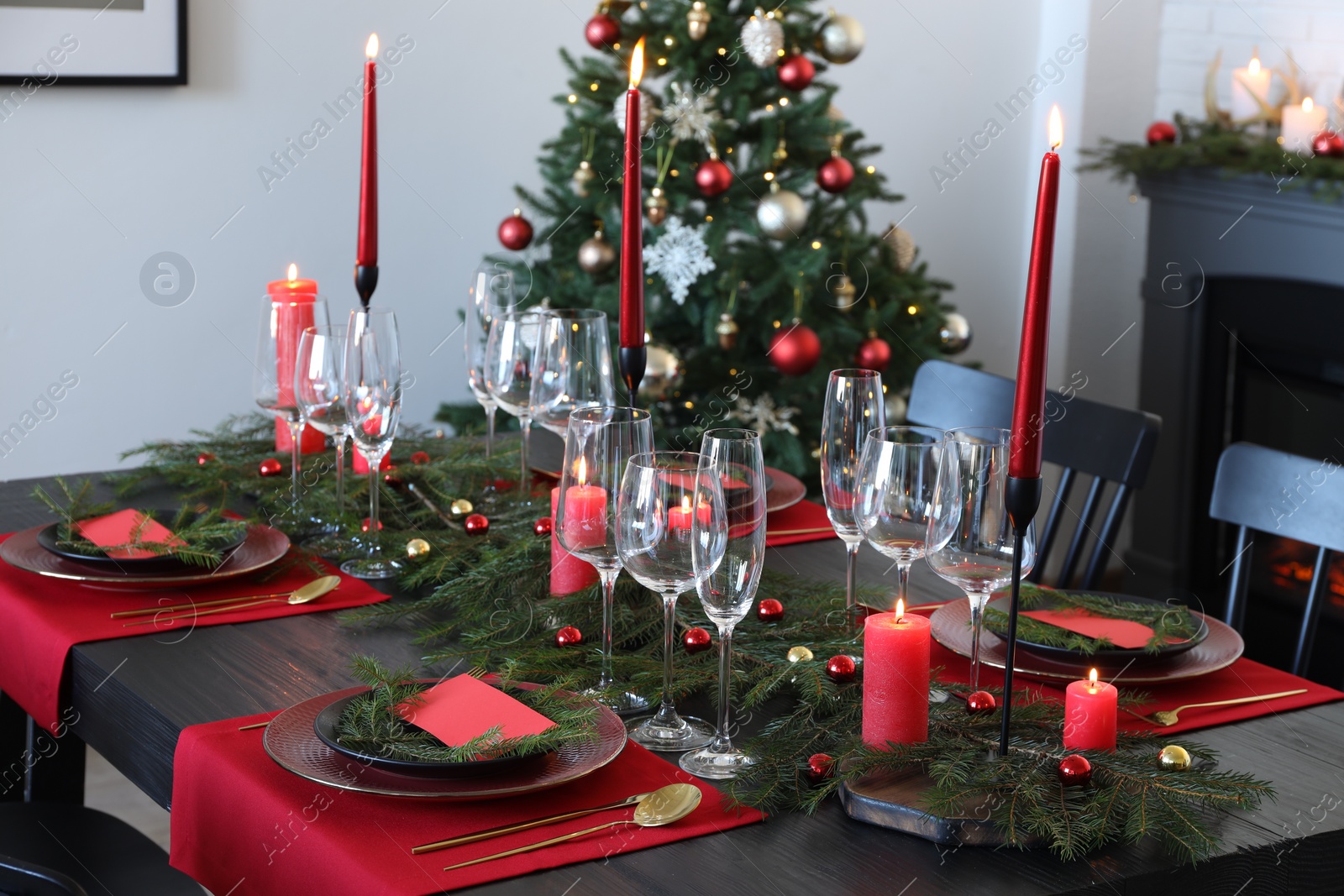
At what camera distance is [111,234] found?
2754 millimetres

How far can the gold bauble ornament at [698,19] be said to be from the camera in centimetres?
259

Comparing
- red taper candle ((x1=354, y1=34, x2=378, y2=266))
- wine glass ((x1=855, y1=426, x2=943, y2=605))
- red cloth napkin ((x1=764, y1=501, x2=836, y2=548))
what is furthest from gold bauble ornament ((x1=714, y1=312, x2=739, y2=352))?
wine glass ((x1=855, y1=426, x2=943, y2=605))

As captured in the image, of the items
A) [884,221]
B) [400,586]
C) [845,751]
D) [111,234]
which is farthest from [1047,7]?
[845,751]

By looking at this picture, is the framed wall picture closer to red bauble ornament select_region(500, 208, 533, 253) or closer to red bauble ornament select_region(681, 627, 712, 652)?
red bauble ornament select_region(500, 208, 533, 253)

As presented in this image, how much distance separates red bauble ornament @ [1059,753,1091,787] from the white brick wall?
2625mm


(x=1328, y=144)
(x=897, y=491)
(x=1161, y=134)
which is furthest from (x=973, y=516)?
(x=1161, y=134)

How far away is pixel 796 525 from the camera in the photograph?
5.33 ft

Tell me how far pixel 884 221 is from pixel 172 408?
1.79 meters

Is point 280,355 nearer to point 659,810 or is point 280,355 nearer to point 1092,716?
point 659,810

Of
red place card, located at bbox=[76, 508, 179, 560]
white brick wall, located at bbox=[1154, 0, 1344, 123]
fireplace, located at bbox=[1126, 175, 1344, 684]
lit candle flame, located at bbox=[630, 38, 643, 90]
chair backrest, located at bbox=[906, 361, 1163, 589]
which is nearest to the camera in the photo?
lit candle flame, located at bbox=[630, 38, 643, 90]

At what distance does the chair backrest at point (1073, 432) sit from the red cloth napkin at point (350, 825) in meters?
0.78

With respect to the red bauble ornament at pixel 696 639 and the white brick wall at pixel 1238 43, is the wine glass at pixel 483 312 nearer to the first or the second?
the red bauble ornament at pixel 696 639

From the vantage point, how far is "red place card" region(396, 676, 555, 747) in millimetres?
956

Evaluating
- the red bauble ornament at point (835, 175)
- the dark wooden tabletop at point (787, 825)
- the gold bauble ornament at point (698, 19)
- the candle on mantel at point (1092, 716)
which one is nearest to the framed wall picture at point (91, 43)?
the gold bauble ornament at point (698, 19)
